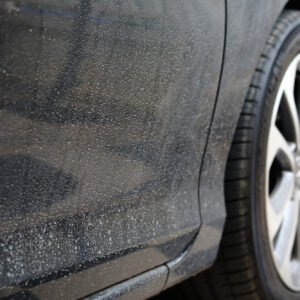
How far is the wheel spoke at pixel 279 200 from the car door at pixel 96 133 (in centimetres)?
45

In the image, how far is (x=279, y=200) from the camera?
1.71 metres

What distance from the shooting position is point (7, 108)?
80cm

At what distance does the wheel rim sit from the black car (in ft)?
0.06

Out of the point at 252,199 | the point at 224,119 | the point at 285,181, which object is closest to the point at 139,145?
the point at 224,119

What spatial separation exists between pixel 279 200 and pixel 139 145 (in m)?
0.76

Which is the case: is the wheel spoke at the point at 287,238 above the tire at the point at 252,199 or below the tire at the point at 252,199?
below

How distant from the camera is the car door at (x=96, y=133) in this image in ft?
2.69

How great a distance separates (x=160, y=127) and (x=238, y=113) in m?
0.38

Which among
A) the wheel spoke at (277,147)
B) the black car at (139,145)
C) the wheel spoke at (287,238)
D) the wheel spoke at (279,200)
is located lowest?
the wheel spoke at (287,238)

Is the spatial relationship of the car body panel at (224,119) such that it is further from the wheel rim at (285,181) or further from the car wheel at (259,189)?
the wheel rim at (285,181)

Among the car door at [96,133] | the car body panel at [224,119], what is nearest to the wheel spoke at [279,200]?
the car body panel at [224,119]

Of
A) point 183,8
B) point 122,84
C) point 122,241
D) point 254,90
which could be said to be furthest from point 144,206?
point 254,90

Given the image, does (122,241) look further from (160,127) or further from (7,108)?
(7,108)

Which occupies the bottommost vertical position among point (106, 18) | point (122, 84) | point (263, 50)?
point (263, 50)
